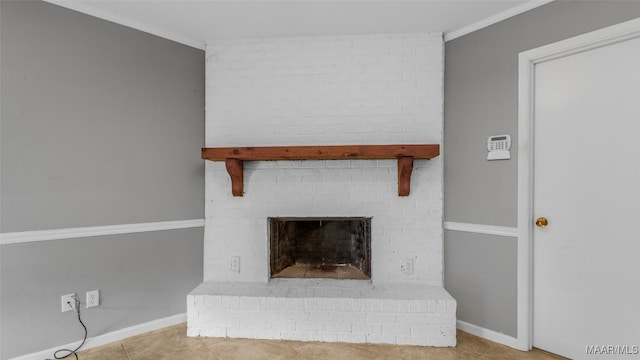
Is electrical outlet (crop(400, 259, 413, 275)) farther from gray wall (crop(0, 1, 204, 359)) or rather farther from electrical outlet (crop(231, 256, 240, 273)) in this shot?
gray wall (crop(0, 1, 204, 359))

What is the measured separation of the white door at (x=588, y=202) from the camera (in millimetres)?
1642

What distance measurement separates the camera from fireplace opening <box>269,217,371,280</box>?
2398 millimetres

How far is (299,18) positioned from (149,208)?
1807 mm

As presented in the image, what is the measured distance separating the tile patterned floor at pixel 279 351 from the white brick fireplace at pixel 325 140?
1.13 ft

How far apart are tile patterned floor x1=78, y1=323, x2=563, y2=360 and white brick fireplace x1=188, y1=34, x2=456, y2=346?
1.13ft

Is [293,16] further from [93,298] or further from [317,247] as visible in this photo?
[93,298]

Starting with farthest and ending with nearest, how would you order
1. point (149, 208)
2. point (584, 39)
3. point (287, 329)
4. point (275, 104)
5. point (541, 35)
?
1. point (275, 104)
2. point (149, 208)
3. point (287, 329)
4. point (541, 35)
5. point (584, 39)

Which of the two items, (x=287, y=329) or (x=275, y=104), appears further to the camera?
(x=275, y=104)

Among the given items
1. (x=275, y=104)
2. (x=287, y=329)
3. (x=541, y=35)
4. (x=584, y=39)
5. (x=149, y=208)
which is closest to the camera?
(x=584, y=39)

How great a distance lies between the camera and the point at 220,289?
2.27 metres

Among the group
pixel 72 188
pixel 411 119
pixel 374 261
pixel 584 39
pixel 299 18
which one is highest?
pixel 299 18

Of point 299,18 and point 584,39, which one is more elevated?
point 299,18

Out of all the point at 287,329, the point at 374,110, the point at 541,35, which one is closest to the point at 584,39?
the point at 541,35

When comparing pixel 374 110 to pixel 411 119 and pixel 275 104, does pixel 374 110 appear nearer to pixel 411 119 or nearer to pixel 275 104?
pixel 411 119
